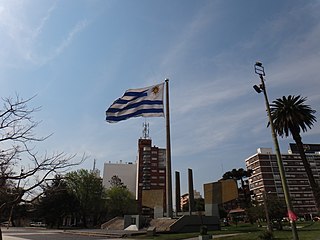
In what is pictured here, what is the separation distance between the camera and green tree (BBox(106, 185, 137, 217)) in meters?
73.4

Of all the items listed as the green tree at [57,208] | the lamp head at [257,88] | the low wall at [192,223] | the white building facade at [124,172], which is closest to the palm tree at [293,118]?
the low wall at [192,223]

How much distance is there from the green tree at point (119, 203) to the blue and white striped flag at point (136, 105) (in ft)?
164

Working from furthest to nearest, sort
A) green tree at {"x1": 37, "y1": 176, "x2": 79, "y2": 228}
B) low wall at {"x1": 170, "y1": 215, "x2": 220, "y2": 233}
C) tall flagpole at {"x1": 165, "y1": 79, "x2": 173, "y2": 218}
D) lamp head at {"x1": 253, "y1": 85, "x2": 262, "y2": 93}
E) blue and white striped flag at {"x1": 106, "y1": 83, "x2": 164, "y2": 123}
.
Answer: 1. green tree at {"x1": 37, "y1": 176, "x2": 79, "y2": 228}
2. low wall at {"x1": 170, "y1": 215, "x2": 220, "y2": 233}
3. tall flagpole at {"x1": 165, "y1": 79, "x2": 173, "y2": 218}
4. blue and white striped flag at {"x1": 106, "y1": 83, "x2": 164, "y2": 123}
5. lamp head at {"x1": 253, "y1": 85, "x2": 262, "y2": 93}

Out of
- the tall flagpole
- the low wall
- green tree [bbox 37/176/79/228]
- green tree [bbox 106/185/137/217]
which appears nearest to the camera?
the tall flagpole

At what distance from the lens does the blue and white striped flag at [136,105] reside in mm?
28625

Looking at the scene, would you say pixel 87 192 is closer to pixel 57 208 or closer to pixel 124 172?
pixel 57 208

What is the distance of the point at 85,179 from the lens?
6688 centimetres

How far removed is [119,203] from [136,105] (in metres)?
51.1

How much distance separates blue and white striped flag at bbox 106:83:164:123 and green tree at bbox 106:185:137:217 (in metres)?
50.1

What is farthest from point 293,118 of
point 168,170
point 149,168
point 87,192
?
point 149,168

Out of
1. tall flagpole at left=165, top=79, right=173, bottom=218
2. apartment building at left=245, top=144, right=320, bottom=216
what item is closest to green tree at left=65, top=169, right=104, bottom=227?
tall flagpole at left=165, top=79, right=173, bottom=218

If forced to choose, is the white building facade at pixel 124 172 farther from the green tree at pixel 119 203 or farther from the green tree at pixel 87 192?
the green tree at pixel 87 192

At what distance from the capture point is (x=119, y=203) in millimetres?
74125

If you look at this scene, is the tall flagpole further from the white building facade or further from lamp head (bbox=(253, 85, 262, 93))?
the white building facade
